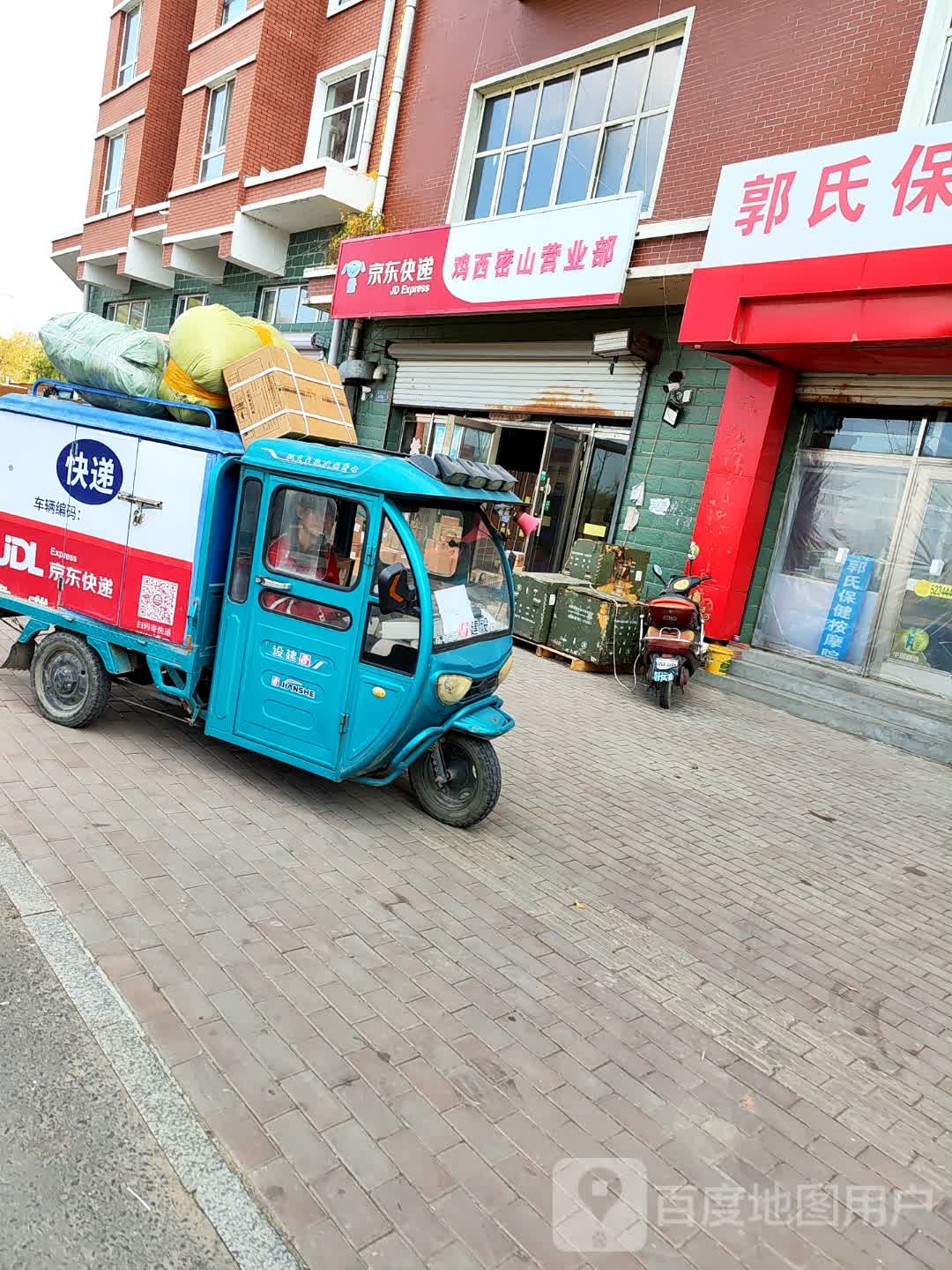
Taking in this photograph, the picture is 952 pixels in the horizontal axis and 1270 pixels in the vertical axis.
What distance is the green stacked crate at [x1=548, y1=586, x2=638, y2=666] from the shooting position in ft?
30.7

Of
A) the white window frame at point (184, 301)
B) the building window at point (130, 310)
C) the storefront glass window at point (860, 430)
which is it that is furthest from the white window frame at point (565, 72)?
the building window at point (130, 310)

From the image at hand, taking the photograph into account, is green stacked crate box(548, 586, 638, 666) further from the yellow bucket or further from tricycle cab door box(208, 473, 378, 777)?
tricycle cab door box(208, 473, 378, 777)

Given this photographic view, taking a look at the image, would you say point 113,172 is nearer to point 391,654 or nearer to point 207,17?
point 207,17

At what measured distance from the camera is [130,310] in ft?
76.2

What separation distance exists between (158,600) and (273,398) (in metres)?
1.43

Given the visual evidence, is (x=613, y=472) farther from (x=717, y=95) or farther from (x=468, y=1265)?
(x=468, y=1265)

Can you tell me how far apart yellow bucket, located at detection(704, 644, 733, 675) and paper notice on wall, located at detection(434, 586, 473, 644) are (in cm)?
562

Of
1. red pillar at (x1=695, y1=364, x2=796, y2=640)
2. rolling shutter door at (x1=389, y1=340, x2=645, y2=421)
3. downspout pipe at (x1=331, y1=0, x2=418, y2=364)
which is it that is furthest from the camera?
downspout pipe at (x1=331, y1=0, x2=418, y2=364)

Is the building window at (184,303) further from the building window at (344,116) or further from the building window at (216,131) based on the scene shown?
the building window at (344,116)

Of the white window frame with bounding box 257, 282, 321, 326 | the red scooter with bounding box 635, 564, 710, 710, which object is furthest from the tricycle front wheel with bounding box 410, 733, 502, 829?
the white window frame with bounding box 257, 282, 321, 326

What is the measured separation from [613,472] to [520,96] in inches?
252

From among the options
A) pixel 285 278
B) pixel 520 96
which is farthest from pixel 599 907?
pixel 285 278

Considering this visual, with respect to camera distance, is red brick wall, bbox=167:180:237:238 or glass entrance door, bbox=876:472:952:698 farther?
red brick wall, bbox=167:180:237:238

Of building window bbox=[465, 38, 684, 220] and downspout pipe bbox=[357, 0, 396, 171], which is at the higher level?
downspout pipe bbox=[357, 0, 396, 171]
